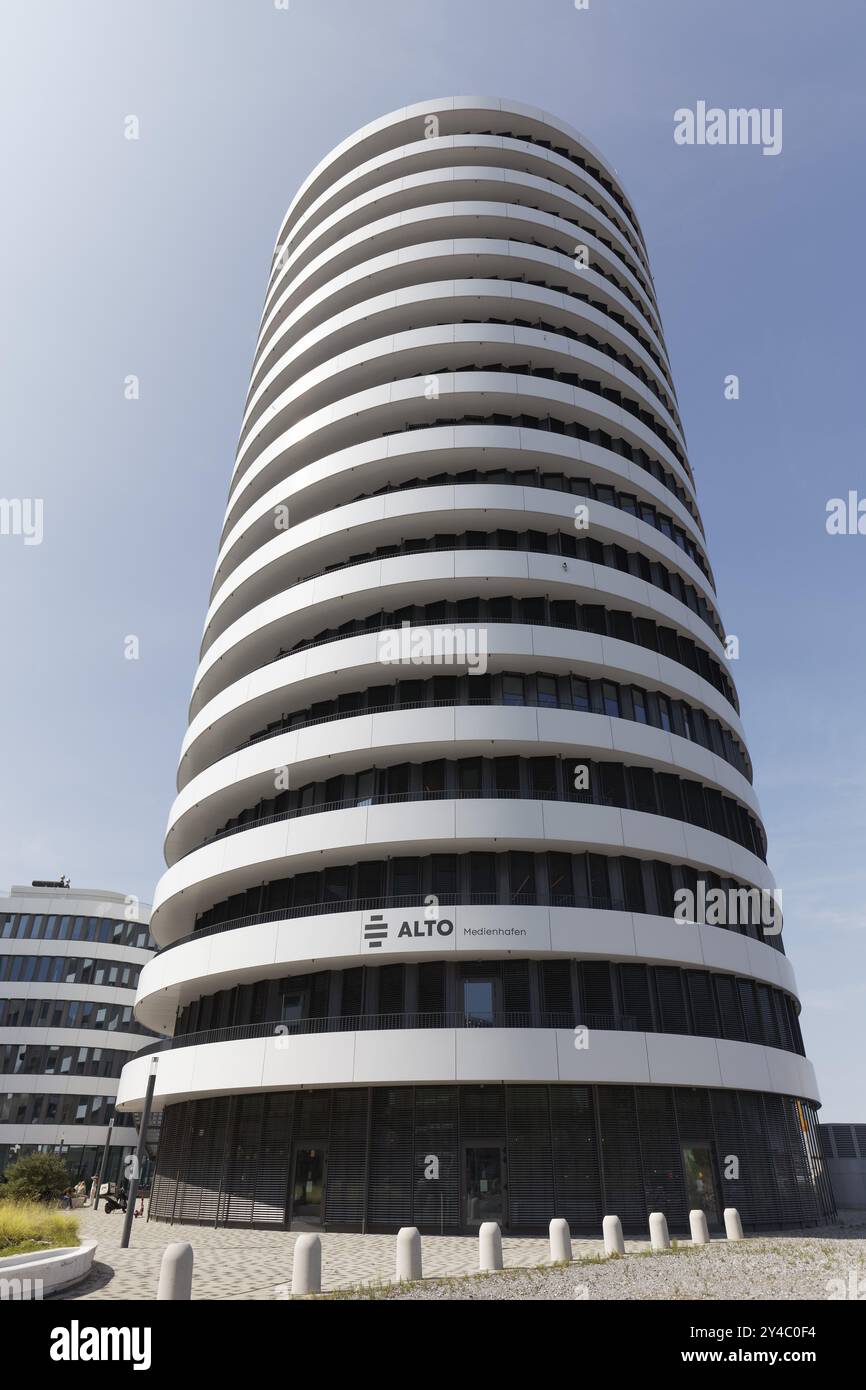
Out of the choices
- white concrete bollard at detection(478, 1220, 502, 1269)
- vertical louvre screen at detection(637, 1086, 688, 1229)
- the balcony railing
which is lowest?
white concrete bollard at detection(478, 1220, 502, 1269)

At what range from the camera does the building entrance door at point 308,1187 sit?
73.9ft

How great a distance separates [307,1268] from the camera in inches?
488

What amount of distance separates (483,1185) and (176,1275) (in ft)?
44.1

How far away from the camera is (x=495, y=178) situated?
3884cm

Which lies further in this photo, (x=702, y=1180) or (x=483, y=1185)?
(x=702, y=1180)

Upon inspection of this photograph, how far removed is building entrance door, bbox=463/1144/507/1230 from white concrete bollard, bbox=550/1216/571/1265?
6397 millimetres

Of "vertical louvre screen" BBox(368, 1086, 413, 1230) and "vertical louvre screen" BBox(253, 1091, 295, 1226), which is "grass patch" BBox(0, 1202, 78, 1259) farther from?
"vertical louvre screen" BBox(368, 1086, 413, 1230)

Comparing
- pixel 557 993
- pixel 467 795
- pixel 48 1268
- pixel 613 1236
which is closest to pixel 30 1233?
pixel 48 1268

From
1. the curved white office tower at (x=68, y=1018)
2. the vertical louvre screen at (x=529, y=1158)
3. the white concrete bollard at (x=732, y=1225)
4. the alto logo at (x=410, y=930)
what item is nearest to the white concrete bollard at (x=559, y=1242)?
the vertical louvre screen at (x=529, y=1158)

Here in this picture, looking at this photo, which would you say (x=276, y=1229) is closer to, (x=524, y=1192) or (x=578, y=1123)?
(x=524, y=1192)

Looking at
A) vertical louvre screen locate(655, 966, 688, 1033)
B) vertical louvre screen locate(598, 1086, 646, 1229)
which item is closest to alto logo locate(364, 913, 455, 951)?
vertical louvre screen locate(598, 1086, 646, 1229)

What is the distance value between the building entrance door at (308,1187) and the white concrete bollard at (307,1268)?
1116 cm

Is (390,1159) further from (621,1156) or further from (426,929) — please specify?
(621,1156)

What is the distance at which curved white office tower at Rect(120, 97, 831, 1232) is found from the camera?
22781mm
